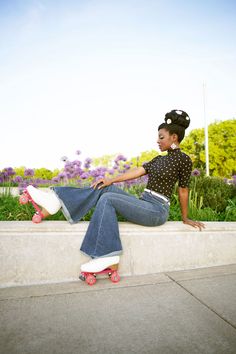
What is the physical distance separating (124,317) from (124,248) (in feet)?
2.85

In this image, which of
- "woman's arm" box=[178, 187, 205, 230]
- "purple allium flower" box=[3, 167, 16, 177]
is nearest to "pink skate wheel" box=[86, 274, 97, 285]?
"woman's arm" box=[178, 187, 205, 230]

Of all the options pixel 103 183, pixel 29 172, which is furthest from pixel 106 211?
pixel 29 172

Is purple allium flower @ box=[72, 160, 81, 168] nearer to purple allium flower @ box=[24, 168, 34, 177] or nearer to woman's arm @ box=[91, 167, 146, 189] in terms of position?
purple allium flower @ box=[24, 168, 34, 177]

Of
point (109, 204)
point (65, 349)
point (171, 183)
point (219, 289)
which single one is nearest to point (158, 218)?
point (171, 183)

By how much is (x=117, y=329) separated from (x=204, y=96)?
20.1 metres

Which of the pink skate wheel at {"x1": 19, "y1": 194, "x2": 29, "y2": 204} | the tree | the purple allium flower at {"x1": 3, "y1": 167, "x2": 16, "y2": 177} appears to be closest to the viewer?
the pink skate wheel at {"x1": 19, "y1": 194, "x2": 29, "y2": 204}

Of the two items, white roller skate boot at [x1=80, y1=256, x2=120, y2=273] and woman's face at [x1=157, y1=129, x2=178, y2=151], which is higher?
woman's face at [x1=157, y1=129, x2=178, y2=151]

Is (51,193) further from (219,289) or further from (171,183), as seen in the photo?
(219,289)

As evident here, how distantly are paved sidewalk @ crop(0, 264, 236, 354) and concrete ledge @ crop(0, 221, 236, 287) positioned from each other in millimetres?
139

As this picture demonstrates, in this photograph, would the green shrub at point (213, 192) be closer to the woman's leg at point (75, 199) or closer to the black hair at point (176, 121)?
the black hair at point (176, 121)

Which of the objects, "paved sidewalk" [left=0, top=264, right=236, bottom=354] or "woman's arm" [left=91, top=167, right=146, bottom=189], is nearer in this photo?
"paved sidewalk" [left=0, top=264, right=236, bottom=354]

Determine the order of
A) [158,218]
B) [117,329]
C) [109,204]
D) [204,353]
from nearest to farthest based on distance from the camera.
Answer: [204,353] → [117,329] → [109,204] → [158,218]

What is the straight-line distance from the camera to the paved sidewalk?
5.33 ft

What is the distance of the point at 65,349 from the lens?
1.59 metres
